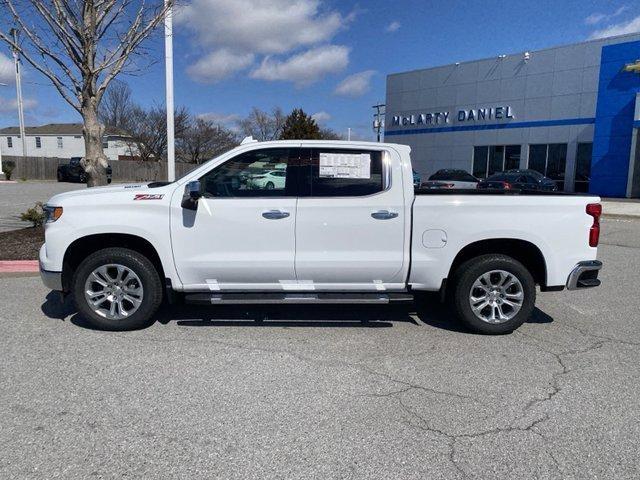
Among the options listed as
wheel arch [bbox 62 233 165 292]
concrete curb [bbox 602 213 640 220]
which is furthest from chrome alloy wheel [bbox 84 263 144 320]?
concrete curb [bbox 602 213 640 220]

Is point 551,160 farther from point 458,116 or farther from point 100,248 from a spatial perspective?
point 100,248

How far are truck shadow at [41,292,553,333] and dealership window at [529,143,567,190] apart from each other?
2502cm

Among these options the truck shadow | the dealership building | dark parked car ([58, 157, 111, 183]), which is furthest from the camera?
dark parked car ([58, 157, 111, 183])

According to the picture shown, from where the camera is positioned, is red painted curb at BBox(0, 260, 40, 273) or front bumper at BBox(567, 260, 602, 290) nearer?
front bumper at BBox(567, 260, 602, 290)

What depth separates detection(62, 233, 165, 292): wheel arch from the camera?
15.7 feet

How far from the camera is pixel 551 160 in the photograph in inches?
1099

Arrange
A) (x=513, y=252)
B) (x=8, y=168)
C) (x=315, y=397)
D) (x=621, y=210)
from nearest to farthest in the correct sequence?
(x=315, y=397) → (x=513, y=252) → (x=621, y=210) → (x=8, y=168)

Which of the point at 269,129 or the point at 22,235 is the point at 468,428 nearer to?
the point at 22,235

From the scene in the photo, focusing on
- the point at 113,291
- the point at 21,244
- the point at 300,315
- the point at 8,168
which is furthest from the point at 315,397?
the point at 8,168

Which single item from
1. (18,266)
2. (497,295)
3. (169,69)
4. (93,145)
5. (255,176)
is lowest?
(18,266)

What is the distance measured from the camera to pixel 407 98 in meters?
34.1

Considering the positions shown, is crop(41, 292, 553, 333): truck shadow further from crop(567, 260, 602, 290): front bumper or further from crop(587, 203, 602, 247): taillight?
crop(587, 203, 602, 247): taillight

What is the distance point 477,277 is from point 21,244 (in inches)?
316

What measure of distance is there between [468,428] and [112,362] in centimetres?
295
